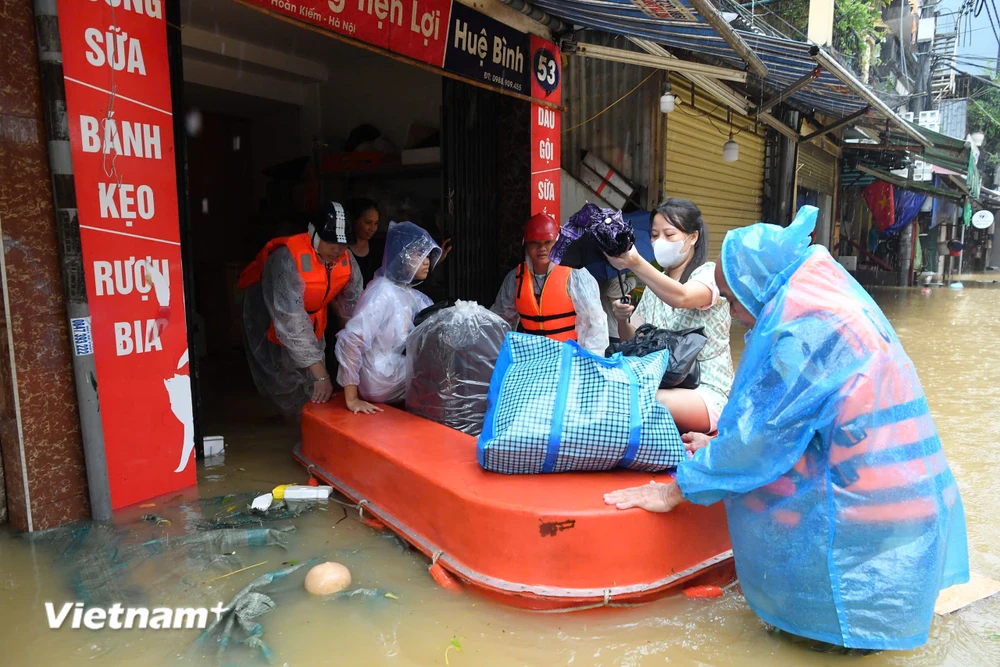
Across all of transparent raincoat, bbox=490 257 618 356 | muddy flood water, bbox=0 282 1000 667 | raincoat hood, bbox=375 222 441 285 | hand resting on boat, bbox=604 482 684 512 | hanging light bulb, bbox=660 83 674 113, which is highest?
hanging light bulb, bbox=660 83 674 113

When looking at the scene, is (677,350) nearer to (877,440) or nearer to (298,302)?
(877,440)

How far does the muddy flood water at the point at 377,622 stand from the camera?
2.08m

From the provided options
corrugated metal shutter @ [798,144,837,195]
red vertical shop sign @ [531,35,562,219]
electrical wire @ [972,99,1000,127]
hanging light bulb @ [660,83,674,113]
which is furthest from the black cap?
electrical wire @ [972,99,1000,127]

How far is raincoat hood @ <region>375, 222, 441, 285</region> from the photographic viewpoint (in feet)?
11.8

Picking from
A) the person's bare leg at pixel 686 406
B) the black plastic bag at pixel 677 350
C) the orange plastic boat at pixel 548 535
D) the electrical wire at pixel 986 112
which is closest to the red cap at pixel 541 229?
the black plastic bag at pixel 677 350

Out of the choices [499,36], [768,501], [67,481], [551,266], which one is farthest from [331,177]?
[768,501]

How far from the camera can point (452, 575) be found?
2533 mm

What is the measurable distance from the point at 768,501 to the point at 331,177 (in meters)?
5.96

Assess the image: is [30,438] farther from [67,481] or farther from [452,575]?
[452,575]

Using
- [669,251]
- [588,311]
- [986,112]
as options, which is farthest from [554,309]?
[986,112]

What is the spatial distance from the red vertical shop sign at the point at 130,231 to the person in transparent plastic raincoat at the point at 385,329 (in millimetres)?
822

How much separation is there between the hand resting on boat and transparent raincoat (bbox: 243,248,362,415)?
2134mm

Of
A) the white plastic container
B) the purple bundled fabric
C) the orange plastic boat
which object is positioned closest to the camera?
the orange plastic boat

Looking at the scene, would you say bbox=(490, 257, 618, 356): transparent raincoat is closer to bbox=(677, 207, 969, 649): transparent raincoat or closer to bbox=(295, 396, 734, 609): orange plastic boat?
bbox=(295, 396, 734, 609): orange plastic boat
